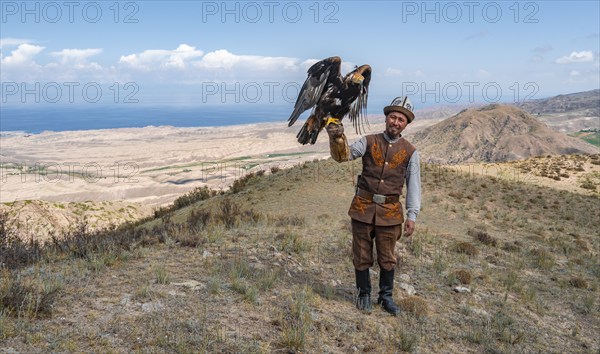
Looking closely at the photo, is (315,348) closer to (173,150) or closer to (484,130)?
(484,130)

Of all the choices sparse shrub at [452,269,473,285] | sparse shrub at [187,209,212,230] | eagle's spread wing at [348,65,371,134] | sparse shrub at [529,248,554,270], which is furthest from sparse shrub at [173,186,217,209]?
eagle's spread wing at [348,65,371,134]

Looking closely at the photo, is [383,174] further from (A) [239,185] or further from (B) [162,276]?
(A) [239,185]

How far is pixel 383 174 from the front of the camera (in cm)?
462

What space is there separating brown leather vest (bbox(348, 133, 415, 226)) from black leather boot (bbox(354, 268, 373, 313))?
78 centimetres

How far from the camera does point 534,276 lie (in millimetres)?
7887

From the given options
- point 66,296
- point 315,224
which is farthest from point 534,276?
point 66,296

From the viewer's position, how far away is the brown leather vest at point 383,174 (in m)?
4.61

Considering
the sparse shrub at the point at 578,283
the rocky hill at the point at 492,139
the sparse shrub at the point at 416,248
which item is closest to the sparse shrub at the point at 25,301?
the sparse shrub at the point at 416,248

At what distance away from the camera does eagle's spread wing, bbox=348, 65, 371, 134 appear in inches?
210

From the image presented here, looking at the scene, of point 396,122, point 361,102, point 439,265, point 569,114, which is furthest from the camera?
point 569,114

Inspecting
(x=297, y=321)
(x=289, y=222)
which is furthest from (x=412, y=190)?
(x=289, y=222)

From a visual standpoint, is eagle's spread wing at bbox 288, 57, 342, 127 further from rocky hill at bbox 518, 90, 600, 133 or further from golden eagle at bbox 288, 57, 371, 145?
rocky hill at bbox 518, 90, 600, 133

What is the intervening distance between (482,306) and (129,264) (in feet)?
17.2

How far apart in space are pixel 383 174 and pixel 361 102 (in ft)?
4.58
